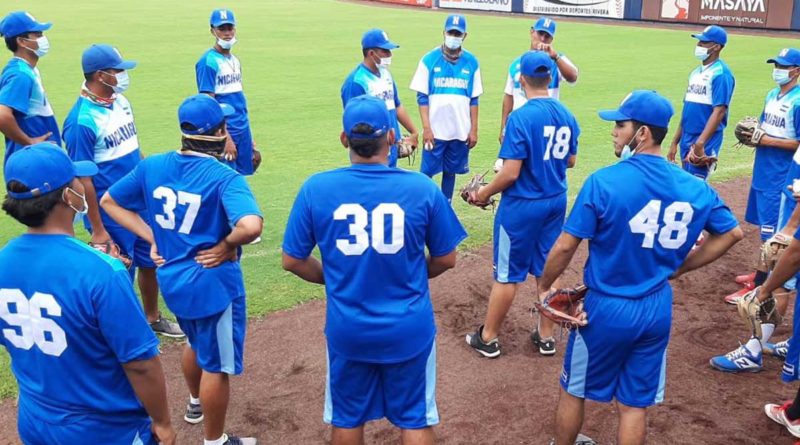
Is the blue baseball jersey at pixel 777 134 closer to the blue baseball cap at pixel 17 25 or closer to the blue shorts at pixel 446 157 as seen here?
the blue shorts at pixel 446 157

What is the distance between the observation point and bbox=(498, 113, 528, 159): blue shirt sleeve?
18.0 feet

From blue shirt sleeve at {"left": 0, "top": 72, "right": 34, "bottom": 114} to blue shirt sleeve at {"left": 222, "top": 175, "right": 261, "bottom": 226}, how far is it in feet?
10.6

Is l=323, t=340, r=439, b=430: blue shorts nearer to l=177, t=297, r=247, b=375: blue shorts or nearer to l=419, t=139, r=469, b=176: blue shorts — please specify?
l=177, t=297, r=247, b=375: blue shorts

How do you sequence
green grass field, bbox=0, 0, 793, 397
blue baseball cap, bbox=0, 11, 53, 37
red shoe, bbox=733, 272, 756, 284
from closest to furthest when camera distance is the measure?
blue baseball cap, bbox=0, 11, 53, 37 → red shoe, bbox=733, 272, 756, 284 → green grass field, bbox=0, 0, 793, 397

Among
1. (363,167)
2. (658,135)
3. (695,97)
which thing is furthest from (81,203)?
(695,97)

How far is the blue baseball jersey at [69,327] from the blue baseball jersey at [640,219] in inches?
97.5

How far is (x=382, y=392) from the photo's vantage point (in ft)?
13.0

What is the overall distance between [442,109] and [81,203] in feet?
18.3

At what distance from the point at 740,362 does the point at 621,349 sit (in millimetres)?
2226

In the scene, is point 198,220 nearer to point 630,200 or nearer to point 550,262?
point 550,262

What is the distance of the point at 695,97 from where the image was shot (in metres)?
8.45

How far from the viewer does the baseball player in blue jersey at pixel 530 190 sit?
218 inches

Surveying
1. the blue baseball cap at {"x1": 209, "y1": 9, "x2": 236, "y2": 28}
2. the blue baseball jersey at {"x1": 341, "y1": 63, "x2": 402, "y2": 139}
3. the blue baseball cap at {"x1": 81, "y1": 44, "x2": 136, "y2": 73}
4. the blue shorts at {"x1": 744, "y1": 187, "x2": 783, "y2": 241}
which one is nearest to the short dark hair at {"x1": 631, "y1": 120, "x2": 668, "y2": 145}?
the blue shorts at {"x1": 744, "y1": 187, "x2": 783, "y2": 241}

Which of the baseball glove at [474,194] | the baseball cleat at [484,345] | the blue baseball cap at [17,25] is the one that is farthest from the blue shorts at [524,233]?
the blue baseball cap at [17,25]
